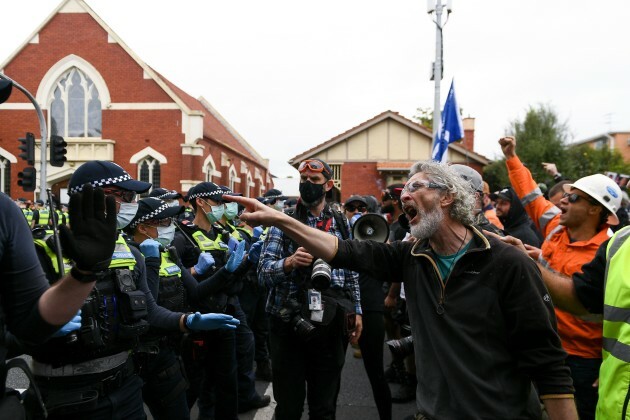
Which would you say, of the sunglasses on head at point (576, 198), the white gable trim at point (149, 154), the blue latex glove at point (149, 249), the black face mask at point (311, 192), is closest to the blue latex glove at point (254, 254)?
the black face mask at point (311, 192)

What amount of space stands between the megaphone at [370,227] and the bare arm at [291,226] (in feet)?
5.96

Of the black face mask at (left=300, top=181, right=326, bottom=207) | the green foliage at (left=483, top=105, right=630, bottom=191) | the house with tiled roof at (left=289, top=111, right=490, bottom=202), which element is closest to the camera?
the black face mask at (left=300, top=181, right=326, bottom=207)

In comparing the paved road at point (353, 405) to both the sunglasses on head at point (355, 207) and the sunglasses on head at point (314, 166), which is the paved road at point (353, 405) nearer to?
the sunglasses on head at point (314, 166)

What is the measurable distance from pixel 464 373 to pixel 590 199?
1.87 m

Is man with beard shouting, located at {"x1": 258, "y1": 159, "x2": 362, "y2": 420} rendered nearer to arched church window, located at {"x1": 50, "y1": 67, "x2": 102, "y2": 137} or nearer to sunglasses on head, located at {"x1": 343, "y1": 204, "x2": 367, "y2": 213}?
sunglasses on head, located at {"x1": 343, "y1": 204, "x2": 367, "y2": 213}

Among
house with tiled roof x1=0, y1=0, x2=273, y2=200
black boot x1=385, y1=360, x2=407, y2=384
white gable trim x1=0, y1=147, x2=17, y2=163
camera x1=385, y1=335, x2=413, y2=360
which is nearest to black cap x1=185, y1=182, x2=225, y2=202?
black boot x1=385, y1=360, x2=407, y2=384

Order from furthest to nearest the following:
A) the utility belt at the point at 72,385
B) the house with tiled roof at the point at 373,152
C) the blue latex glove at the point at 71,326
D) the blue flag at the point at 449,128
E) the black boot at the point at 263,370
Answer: the house with tiled roof at the point at 373,152, the blue flag at the point at 449,128, the black boot at the point at 263,370, the utility belt at the point at 72,385, the blue latex glove at the point at 71,326

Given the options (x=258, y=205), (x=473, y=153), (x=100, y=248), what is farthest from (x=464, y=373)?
(x=473, y=153)

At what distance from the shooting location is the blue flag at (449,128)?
455 inches

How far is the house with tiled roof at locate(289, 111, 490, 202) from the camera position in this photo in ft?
91.6

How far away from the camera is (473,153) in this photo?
2752 centimetres

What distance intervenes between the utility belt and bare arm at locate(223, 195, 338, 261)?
1130 millimetres

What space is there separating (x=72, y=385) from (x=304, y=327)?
4.90 ft

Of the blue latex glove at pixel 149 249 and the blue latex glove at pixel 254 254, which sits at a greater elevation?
the blue latex glove at pixel 149 249
